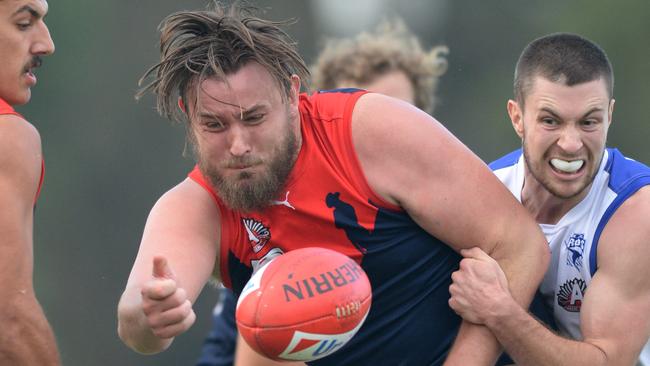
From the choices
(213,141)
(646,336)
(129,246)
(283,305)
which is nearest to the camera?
(283,305)

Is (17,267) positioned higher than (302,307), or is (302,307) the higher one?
(302,307)

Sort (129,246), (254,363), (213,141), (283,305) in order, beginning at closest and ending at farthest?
(283,305) → (213,141) → (254,363) → (129,246)

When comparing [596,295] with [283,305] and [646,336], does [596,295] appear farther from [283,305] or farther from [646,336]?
[283,305]

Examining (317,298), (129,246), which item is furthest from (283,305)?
(129,246)

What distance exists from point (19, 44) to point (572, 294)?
2.43 metres

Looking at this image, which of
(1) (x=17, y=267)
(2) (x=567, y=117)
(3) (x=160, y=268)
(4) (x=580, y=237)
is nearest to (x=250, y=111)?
(3) (x=160, y=268)

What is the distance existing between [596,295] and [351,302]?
1.13m

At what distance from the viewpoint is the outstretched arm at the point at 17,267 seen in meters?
3.73

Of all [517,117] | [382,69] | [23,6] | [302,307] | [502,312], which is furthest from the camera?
[382,69]

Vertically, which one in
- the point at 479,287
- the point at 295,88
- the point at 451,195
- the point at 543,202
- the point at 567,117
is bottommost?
the point at 479,287

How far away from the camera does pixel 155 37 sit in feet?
35.6

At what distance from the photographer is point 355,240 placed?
180 inches

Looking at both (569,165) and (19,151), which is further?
(569,165)

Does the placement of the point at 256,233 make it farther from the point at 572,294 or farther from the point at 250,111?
the point at 572,294
